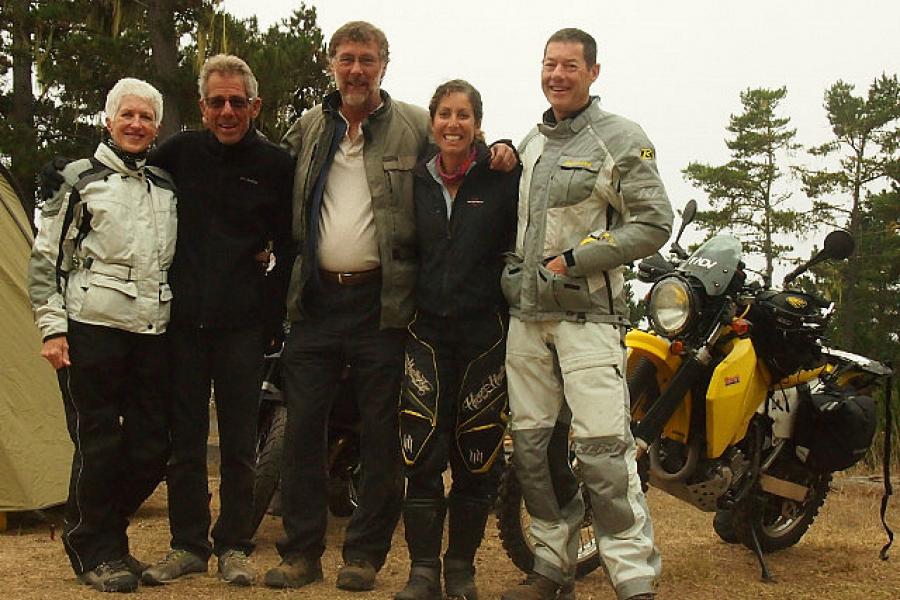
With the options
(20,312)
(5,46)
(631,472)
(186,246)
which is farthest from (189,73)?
(631,472)

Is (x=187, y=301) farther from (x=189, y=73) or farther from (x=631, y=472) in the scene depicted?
(x=189, y=73)

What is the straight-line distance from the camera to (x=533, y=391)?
388 cm

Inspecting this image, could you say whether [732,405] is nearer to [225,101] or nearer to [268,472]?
[268,472]

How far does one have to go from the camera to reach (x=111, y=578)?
12.8 feet

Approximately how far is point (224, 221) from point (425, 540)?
1421 millimetres

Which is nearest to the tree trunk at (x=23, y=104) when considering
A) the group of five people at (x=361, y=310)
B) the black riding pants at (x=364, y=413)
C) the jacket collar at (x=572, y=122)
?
the group of five people at (x=361, y=310)

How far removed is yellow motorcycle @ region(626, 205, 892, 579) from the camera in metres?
4.55

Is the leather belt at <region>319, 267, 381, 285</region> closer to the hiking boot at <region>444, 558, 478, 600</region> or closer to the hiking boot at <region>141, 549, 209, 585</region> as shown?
the hiking boot at <region>444, 558, 478, 600</region>

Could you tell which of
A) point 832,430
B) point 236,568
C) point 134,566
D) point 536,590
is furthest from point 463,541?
point 832,430

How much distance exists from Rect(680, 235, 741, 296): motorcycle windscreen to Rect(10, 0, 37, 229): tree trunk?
11.1 metres

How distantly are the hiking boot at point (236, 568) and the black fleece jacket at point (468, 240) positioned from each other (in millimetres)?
1180

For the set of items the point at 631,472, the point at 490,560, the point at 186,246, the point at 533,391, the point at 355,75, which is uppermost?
the point at 355,75

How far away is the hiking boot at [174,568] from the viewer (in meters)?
4.01

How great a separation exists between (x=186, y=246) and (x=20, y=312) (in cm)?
226
